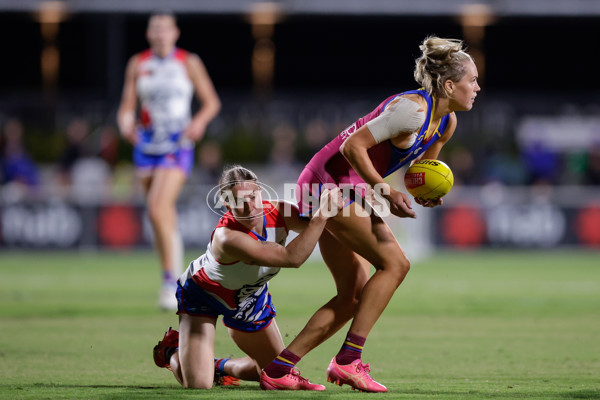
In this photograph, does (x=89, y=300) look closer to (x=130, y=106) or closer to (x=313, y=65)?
(x=130, y=106)

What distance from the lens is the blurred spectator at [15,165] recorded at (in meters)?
16.4

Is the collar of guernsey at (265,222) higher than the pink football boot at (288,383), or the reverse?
the collar of guernsey at (265,222)

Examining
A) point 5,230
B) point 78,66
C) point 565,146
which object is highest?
point 78,66

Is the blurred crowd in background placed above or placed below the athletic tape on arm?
below

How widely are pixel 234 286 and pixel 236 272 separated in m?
0.10

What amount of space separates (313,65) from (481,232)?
11.6 m

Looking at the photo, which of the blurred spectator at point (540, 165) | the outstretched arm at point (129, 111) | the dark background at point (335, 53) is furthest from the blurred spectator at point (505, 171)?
the outstretched arm at point (129, 111)

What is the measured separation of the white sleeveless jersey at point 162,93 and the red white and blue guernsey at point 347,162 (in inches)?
155

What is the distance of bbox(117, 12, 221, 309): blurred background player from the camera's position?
8586mm

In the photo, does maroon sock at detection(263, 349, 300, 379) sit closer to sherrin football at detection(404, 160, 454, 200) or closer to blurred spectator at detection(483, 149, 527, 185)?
sherrin football at detection(404, 160, 454, 200)

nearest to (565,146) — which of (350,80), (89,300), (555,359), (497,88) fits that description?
(497,88)

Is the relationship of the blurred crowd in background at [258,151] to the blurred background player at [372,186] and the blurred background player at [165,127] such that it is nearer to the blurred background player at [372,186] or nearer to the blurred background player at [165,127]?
the blurred background player at [165,127]

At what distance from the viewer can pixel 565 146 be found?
20.7 meters

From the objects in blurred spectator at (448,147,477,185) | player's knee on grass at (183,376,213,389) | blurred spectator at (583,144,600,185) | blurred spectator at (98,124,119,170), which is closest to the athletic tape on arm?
player's knee on grass at (183,376,213,389)
